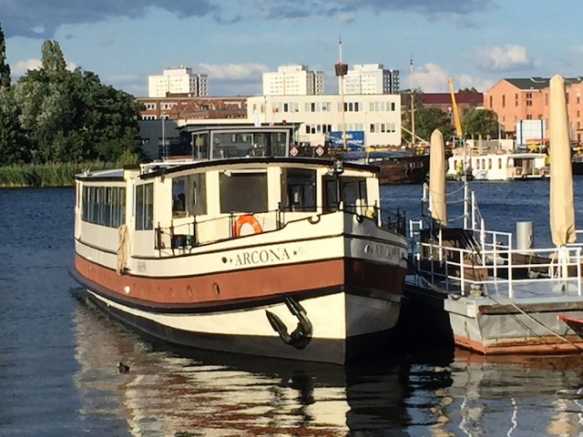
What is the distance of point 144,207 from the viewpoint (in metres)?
26.6

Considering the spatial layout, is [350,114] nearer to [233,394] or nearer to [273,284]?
[273,284]

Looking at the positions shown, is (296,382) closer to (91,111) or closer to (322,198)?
(322,198)

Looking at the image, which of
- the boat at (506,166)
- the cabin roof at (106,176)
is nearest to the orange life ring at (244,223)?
the cabin roof at (106,176)

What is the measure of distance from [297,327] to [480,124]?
177 m

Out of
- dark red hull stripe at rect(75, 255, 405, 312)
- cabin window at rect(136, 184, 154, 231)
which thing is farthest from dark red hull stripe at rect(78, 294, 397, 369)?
cabin window at rect(136, 184, 154, 231)

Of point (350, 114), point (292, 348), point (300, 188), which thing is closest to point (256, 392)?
point (292, 348)

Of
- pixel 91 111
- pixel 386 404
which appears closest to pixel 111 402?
pixel 386 404

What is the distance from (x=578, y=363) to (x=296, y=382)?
16.5ft

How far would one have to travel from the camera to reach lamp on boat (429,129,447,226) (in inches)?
1256

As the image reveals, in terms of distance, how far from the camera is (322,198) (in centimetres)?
2541

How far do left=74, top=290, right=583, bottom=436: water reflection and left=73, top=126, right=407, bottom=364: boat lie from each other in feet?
2.28

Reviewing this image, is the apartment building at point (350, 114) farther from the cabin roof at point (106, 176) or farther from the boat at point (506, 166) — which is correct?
the cabin roof at point (106, 176)

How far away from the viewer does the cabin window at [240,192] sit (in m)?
25.2

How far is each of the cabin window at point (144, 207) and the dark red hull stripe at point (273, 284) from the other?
1.31 metres
